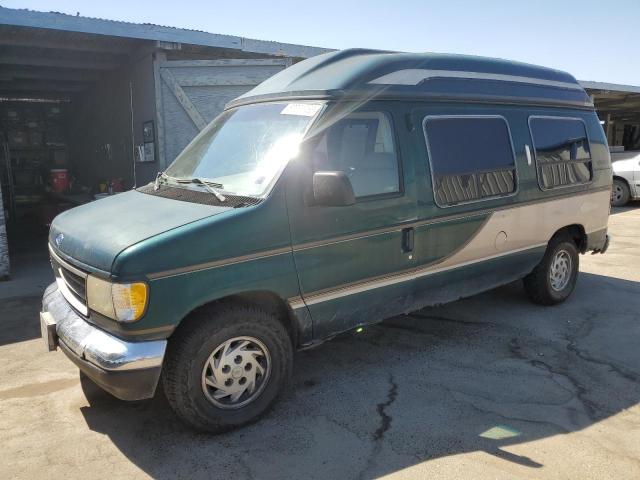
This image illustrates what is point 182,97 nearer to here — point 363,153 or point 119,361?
point 363,153

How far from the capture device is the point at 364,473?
2830 mm

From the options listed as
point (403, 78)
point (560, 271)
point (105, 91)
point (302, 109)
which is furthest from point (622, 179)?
point (105, 91)

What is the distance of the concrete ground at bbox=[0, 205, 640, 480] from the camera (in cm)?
292

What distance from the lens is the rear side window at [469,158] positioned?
4094 millimetres

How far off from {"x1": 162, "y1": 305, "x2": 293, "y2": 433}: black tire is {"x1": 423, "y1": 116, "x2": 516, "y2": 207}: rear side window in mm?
1775

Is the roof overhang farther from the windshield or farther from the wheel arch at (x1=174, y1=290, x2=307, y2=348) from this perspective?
the wheel arch at (x1=174, y1=290, x2=307, y2=348)

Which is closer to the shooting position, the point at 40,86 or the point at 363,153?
the point at 363,153

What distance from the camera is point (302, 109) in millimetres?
3566

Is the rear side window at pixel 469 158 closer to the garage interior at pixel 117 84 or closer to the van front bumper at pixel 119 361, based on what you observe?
the van front bumper at pixel 119 361

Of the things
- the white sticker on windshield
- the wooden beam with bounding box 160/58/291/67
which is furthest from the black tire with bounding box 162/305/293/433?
the wooden beam with bounding box 160/58/291/67

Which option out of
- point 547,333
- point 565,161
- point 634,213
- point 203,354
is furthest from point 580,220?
point 634,213

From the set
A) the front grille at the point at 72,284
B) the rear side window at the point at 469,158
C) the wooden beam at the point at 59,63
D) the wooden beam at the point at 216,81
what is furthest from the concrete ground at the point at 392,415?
the wooden beam at the point at 59,63

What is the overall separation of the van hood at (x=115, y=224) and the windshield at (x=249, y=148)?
1.14ft

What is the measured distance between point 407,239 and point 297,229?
101 centimetres
